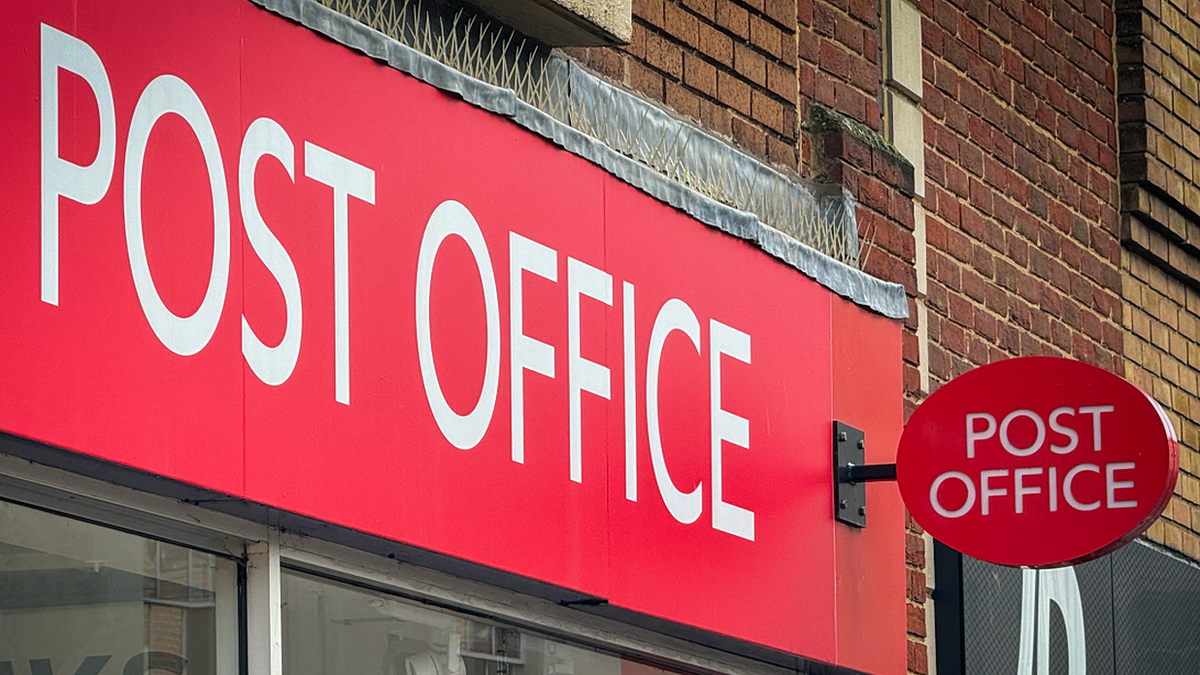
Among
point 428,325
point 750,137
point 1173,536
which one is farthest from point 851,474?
point 1173,536

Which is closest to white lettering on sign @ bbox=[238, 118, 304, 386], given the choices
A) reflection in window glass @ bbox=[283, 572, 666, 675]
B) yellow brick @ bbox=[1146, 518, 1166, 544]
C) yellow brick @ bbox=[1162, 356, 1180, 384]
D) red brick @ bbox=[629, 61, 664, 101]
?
reflection in window glass @ bbox=[283, 572, 666, 675]

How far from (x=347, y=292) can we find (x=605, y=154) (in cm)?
112

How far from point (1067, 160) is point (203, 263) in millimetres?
4711

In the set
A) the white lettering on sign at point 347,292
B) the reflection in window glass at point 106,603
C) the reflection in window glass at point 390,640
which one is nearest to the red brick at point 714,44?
the white lettering on sign at point 347,292

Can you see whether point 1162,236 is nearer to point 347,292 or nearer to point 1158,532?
point 1158,532

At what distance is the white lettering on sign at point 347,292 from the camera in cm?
362

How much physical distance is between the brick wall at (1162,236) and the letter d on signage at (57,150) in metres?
5.25

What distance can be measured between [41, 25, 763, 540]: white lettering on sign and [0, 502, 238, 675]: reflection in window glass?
1.26 feet

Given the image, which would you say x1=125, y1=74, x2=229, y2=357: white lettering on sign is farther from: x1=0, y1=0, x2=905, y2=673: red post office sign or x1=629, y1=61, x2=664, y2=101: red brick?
x1=629, y1=61, x2=664, y2=101: red brick

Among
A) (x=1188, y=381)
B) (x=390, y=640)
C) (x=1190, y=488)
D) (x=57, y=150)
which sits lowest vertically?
(x=390, y=640)

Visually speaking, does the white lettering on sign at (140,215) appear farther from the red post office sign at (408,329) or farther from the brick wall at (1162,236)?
the brick wall at (1162,236)

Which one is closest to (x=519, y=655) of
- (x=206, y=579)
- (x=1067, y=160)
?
(x=206, y=579)

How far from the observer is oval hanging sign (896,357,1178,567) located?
558 centimetres

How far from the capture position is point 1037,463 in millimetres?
5719
